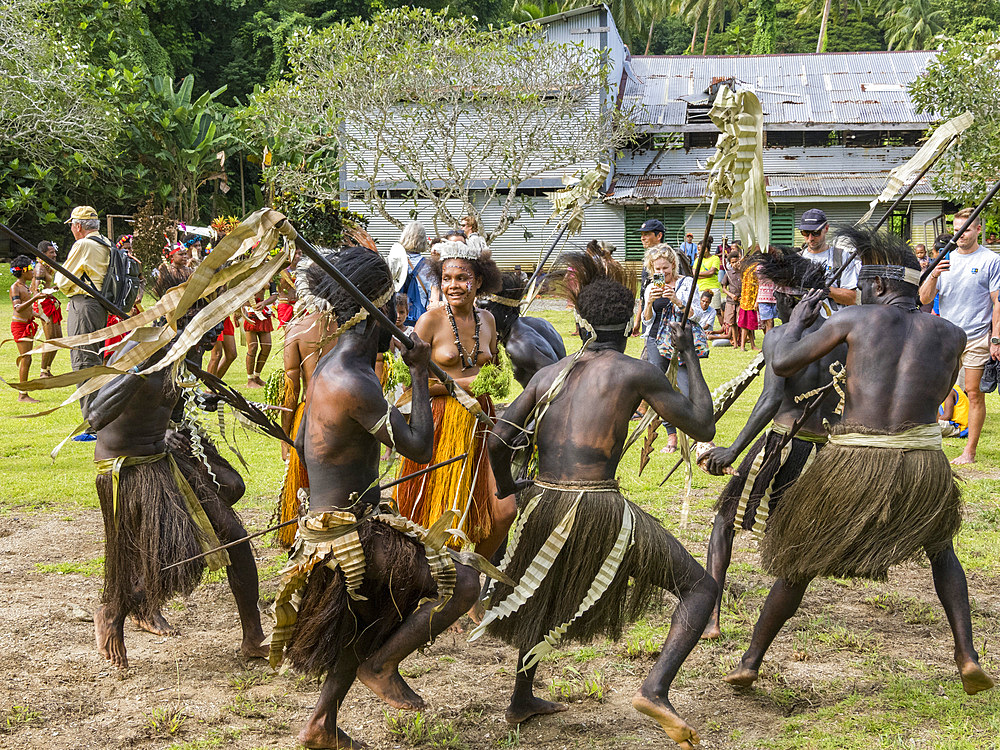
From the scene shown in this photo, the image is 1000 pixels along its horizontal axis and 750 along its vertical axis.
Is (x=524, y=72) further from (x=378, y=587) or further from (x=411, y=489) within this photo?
(x=378, y=587)

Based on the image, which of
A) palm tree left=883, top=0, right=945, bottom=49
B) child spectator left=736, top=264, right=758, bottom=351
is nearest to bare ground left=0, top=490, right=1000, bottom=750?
child spectator left=736, top=264, right=758, bottom=351

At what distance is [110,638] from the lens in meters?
4.18

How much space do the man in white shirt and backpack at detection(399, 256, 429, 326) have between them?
14.0ft

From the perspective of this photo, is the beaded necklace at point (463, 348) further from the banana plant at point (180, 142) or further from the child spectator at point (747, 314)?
the banana plant at point (180, 142)

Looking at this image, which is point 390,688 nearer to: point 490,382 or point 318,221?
point 490,382

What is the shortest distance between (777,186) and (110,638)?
2588 cm

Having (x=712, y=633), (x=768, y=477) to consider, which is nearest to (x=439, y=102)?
(x=768, y=477)

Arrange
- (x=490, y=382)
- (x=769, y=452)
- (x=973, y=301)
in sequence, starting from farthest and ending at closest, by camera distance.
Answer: (x=973, y=301), (x=490, y=382), (x=769, y=452)

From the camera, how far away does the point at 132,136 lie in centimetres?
2620

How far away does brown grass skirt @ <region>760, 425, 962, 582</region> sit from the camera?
3.82 m

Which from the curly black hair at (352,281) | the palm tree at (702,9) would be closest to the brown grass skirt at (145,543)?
the curly black hair at (352,281)

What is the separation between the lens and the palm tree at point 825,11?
4181 cm

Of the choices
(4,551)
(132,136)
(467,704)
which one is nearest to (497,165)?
(132,136)

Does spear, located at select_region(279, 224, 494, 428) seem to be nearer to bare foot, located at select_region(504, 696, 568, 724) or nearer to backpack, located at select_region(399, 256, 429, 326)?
bare foot, located at select_region(504, 696, 568, 724)
